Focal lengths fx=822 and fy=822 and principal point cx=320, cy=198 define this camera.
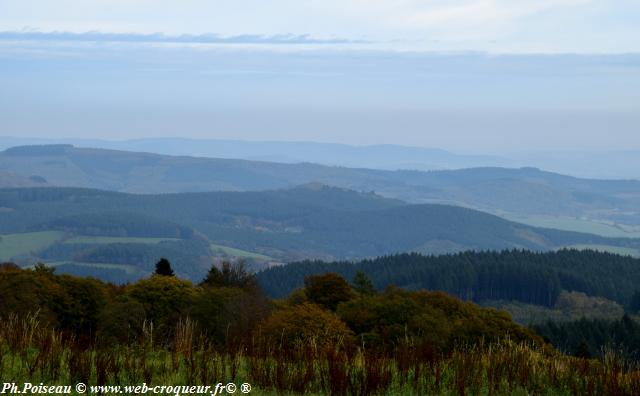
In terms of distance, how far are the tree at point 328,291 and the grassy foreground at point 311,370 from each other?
52.8 meters

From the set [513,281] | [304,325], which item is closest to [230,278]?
[304,325]

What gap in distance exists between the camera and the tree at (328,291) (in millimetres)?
72688

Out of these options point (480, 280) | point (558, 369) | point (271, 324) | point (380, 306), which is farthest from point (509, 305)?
point (558, 369)

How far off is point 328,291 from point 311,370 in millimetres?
57009

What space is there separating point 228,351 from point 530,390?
7180mm

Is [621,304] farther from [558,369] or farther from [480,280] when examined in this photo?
[558,369]

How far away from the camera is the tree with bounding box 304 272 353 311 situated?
2862 inches

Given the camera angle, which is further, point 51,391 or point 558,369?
point 558,369

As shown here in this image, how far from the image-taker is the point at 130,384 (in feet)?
52.5

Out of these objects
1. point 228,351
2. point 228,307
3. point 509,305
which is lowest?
point 509,305

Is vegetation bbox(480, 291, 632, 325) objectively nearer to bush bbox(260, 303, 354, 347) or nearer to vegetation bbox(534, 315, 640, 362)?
vegetation bbox(534, 315, 640, 362)

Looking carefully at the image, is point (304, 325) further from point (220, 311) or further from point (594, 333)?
point (594, 333)

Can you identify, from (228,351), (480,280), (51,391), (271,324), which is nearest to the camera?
(51,391)

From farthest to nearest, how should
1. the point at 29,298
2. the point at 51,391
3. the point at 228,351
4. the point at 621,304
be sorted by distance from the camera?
the point at 621,304
the point at 29,298
the point at 228,351
the point at 51,391
